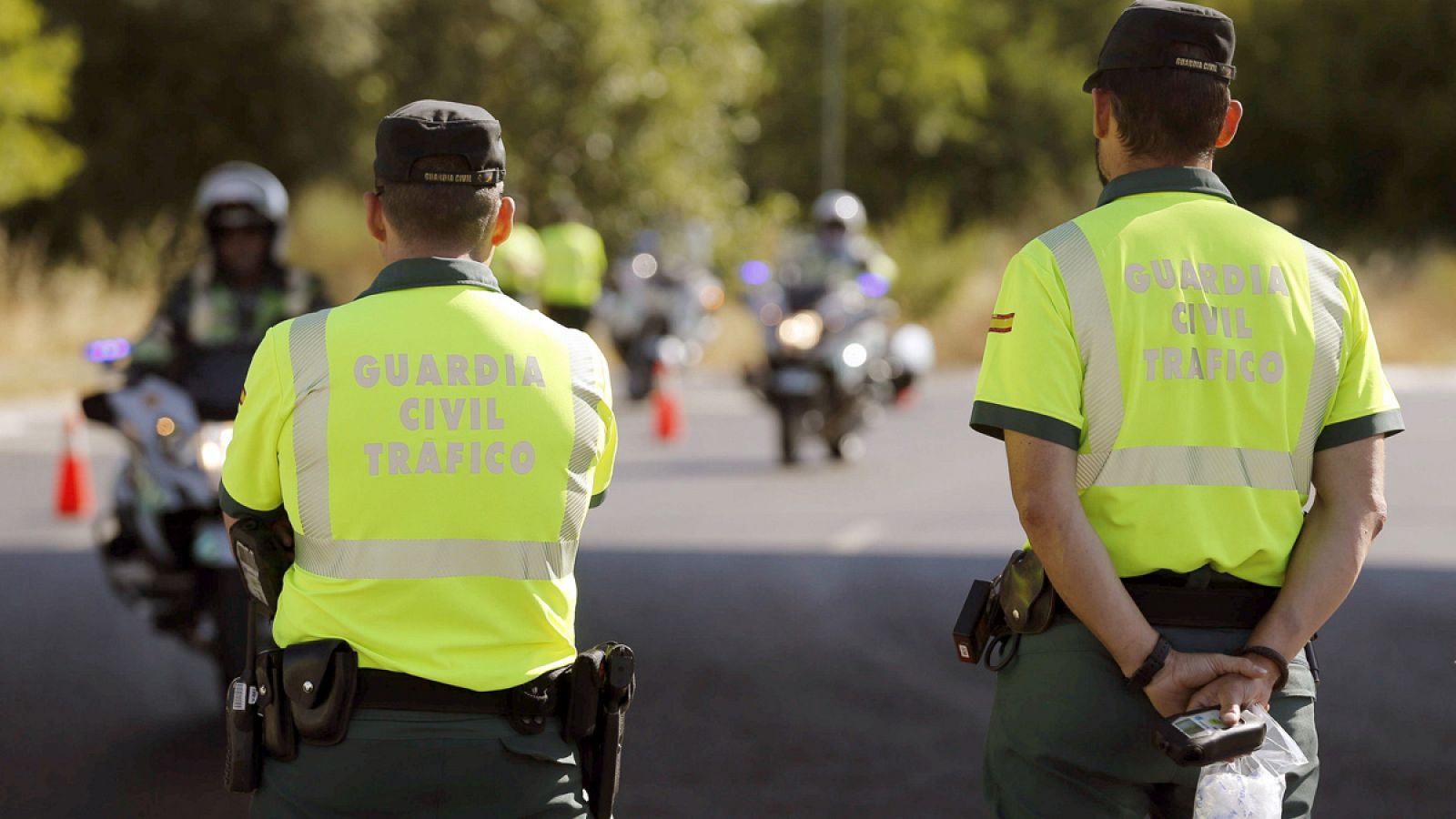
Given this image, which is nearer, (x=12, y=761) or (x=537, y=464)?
(x=537, y=464)

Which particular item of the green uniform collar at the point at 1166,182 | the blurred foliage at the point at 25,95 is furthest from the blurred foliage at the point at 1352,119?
the green uniform collar at the point at 1166,182

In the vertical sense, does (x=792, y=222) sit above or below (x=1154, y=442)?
above

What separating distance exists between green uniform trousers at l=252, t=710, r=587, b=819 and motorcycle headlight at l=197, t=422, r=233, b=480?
396cm

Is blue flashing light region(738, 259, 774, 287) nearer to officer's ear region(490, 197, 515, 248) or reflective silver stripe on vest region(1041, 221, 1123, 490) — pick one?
officer's ear region(490, 197, 515, 248)

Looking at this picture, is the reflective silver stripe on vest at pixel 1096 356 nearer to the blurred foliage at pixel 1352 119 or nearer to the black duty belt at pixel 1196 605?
the black duty belt at pixel 1196 605

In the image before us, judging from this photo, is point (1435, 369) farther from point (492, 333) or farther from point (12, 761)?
point (492, 333)

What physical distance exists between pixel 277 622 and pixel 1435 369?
28.3 m

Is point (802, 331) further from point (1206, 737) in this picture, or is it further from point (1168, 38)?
point (1206, 737)

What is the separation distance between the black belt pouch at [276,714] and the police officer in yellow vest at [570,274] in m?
17.5

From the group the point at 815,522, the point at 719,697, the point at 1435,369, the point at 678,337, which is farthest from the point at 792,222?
the point at 719,697

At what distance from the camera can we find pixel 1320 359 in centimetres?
326

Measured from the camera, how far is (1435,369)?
29438mm

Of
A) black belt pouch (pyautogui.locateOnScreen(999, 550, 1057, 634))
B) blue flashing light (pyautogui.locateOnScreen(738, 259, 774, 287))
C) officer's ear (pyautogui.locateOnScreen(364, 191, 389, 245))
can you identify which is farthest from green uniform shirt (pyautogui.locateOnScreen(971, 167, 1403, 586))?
blue flashing light (pyautogui.locateOnScreen(738, 259, 774, 287))

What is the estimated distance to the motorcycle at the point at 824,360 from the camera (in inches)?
592
